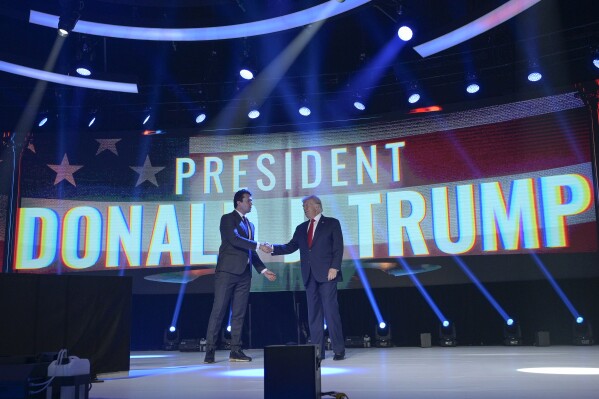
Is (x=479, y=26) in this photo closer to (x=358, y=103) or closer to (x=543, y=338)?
(x=358, y=103)

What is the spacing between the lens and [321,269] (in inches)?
223

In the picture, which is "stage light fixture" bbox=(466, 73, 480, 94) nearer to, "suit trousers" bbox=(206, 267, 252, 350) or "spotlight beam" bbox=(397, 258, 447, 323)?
"spotlight beam" bbox=(397, 258, 447, 323)

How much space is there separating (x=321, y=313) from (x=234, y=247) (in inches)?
39.9

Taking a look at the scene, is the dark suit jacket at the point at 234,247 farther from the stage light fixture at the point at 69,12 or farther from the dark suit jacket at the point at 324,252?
the stage light fixture at the point at 69,12

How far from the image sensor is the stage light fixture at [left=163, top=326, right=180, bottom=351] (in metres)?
8.19

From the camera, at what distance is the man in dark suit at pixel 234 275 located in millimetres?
5566

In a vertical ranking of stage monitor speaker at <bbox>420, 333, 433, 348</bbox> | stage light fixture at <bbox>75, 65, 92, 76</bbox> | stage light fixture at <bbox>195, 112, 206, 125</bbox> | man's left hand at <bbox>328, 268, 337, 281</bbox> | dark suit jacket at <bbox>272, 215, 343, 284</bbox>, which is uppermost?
stage light fixture at <bbox>75, 65, 92, 76</bbox>

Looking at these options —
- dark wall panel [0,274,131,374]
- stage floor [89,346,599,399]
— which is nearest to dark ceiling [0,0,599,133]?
stage floor [89,346,599,399]

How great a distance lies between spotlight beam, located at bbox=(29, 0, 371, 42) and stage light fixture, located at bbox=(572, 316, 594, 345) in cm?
439

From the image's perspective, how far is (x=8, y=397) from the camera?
7.89 ft

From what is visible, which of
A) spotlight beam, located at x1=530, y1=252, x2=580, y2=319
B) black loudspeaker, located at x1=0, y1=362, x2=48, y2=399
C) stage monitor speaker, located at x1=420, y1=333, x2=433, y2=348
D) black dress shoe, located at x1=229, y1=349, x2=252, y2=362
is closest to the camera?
black loudspeaker, located at x1=0, y1=362, x2=48, y2=399

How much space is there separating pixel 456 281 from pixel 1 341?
17.4 ft

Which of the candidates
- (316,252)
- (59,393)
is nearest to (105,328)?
(59,393)

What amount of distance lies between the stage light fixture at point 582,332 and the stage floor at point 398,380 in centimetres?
179
